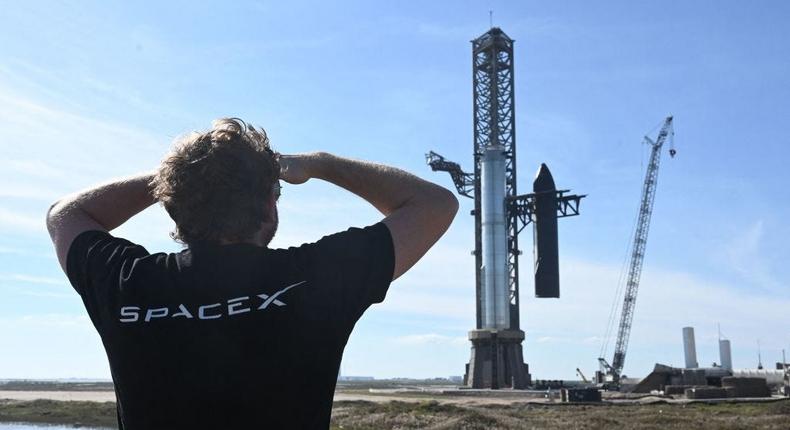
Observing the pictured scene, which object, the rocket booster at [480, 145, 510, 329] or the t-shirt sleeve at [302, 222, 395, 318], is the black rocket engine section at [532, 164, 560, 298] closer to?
the rocket booster at [480, 145, 510, 329]

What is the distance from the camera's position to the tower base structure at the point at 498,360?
77.8 metres

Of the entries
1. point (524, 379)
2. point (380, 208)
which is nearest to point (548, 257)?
point (524, 379)

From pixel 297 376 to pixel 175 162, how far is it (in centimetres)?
86

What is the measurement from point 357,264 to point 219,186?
1.74ft

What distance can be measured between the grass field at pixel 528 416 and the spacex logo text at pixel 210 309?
35547mm

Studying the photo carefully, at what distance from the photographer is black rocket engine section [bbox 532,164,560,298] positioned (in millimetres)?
78125

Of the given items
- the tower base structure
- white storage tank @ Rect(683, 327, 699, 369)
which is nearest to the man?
the tower base structure

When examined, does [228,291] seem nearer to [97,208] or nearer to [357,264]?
[357,264]

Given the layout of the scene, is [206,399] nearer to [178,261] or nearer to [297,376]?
[297,376]

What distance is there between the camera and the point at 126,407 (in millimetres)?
2580

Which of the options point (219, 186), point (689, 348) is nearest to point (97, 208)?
point (219, 186)

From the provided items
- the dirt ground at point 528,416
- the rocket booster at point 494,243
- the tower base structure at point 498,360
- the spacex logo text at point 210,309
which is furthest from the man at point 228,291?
the tower base structure at point 498,360

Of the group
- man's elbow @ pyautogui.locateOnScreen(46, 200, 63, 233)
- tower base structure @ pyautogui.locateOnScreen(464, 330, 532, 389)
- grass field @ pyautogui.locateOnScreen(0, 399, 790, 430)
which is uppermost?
tower base structure @ pyautogui.locateOnScreen(464, 330, 532, 389)

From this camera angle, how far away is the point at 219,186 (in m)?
2.76
